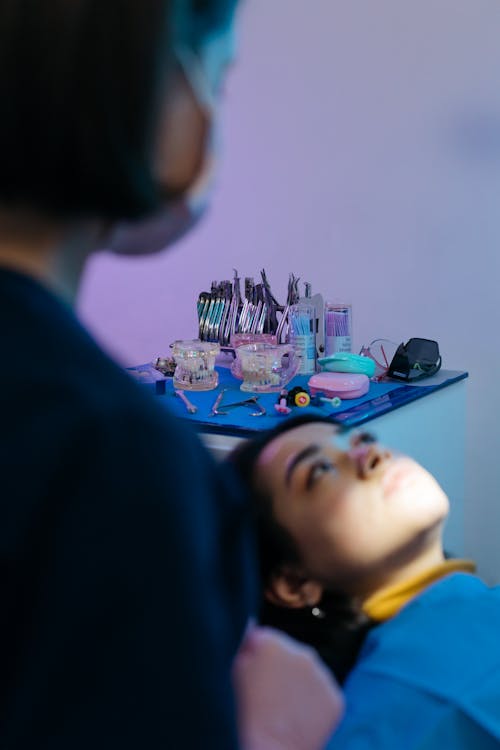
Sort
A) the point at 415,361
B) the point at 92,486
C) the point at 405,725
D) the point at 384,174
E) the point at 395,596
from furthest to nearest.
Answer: the point at 384,174, the point at 415,361, the point at 395,596, the point at 405,725, the point at 92,486

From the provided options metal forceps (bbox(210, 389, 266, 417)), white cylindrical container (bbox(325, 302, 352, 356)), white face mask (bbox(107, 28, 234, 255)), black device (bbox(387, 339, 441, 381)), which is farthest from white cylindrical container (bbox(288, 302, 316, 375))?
white face mask (bbox(107, 28, 234, 255))

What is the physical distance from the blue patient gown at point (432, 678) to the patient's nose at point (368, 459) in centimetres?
15

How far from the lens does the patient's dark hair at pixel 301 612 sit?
876 millimetres

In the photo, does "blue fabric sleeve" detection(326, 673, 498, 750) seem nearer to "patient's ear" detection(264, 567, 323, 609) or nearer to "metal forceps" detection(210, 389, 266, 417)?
"patient's ear" detection(264, 567, 323, 609)

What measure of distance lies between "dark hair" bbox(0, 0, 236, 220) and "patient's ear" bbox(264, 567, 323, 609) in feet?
1.98

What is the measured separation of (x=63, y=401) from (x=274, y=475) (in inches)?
22.5

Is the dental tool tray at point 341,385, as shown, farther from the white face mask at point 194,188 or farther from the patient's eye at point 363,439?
the white face mask at point 194,188

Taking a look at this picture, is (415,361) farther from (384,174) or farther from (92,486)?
(92,486)

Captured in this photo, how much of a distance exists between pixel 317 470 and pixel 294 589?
0.13m

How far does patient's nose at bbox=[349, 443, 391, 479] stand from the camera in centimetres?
89

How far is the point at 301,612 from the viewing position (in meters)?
0.88

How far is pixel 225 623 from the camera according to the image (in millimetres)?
376

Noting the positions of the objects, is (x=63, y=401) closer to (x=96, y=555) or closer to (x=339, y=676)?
(x=96, y=555)

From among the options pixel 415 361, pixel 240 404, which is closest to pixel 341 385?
pixel 240 404
